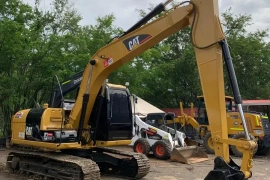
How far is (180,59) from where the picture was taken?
26.5 meters

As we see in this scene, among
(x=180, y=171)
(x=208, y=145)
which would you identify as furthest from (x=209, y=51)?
(x=208, y=145)

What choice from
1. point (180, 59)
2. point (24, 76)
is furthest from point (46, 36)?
point (180, 59)

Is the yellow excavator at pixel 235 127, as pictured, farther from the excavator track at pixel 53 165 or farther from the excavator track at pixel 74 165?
the excavator track at pixel 53 165

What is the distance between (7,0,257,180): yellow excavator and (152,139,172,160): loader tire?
3.05 metres

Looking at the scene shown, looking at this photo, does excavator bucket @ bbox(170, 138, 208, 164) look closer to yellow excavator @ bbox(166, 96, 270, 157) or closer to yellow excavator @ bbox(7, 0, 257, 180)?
yellow excavator @ bbox(166, 96, 270, 157)

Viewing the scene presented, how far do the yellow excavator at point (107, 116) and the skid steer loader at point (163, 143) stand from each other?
118 inches

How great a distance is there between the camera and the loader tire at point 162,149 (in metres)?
12.0

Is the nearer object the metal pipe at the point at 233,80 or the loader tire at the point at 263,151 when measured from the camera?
the metal pipe at the point at 233,80

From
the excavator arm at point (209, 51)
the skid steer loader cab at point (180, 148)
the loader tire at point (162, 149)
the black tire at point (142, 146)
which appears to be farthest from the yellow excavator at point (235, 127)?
the excavator arm at point (209, 51)

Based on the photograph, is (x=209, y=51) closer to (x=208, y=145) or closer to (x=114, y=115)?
(x=114, y=115)

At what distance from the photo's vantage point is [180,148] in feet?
38.3

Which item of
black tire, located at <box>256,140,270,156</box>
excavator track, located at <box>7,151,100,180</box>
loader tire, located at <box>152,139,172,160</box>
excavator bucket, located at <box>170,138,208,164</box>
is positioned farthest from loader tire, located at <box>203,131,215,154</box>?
excavator track, located at <box>7,151,100,180</box>

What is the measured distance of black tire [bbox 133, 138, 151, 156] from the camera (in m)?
12.7

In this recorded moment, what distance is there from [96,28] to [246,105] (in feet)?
29.5
